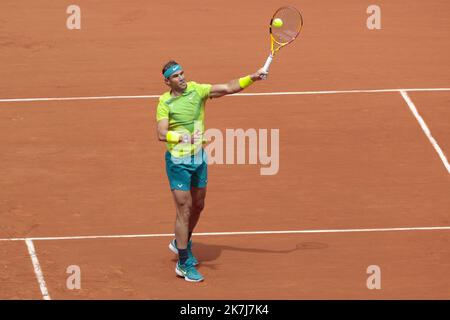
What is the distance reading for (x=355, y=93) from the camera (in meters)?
23.9

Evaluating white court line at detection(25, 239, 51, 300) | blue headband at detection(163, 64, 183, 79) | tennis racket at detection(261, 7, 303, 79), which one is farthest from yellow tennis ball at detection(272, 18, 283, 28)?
white court line at detection(25, 239, 51, 300)

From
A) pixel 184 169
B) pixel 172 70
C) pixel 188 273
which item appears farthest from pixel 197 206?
pixel 172 70

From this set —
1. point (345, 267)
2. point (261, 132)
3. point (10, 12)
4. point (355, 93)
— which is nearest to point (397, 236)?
point (345, 267)

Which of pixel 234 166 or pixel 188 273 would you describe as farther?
pixel 234 166

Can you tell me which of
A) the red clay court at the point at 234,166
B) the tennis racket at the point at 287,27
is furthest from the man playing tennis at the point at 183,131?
the tennis racket at the point at 287,27

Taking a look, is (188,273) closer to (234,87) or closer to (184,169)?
(184,169)

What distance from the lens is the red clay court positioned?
1750 centimetres

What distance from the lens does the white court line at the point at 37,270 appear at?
667 inches

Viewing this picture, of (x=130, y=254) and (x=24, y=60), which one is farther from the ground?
(x=24, y=60)

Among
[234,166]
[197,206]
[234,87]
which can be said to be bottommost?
[234,166]

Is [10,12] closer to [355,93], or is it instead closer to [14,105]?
[14,105]

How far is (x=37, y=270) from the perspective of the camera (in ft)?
57.7

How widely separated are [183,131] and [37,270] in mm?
2635

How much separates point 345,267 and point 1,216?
489 cm
